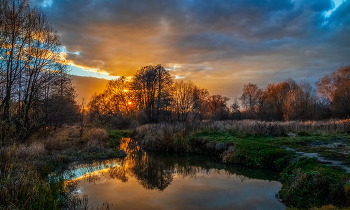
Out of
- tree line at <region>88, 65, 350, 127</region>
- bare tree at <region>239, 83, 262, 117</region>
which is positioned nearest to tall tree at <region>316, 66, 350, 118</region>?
tree line at <region>88, 65, 350, 127</region>

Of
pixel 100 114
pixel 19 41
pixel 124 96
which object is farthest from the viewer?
pixel 124 96

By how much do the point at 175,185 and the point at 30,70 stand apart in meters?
13.2

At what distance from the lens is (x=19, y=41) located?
13938mm

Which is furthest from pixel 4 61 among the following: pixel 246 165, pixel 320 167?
pixel 320 167

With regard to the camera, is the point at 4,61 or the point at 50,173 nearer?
the point at 50,173

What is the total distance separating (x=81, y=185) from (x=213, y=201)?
5.26 m

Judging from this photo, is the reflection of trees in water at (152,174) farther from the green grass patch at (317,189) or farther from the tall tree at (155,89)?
the tall tree at (155,89)

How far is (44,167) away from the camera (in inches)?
407

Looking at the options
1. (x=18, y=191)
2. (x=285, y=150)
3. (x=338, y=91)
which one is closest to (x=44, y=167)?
(x=18, y=191)

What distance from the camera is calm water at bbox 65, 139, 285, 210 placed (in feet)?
22.5

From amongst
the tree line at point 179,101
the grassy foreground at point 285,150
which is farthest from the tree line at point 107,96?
the grassy foreground at point 285,150

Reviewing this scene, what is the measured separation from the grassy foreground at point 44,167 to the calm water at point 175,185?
34.4 inches

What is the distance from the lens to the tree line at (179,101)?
3541cm

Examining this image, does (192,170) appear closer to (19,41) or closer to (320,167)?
(320,167)
